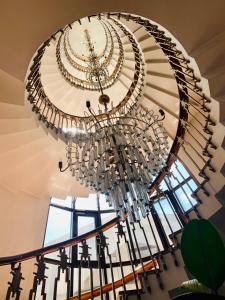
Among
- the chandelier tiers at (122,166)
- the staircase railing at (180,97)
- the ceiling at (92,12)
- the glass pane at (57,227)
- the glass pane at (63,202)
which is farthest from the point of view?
the glass pane at (63,202)

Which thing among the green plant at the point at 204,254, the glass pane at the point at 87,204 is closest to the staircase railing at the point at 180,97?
the green plant at the point at 204,254

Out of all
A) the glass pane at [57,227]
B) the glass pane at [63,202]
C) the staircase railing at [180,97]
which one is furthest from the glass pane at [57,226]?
the staircase railing at [180,97]

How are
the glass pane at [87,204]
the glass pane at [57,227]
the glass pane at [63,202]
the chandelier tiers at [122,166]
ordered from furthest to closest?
1. the glass pane at [87,204]
2. the glass pane at [63,202]
3. the glass pane at [57,227]
4. the chandelier tiers at [122,166]

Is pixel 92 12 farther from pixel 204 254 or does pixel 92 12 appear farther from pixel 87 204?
pixel 87 204

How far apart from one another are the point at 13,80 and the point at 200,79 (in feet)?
6.54

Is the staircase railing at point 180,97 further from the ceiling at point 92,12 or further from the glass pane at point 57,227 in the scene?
the glass pane at point 57,227

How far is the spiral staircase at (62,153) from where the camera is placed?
217 centimetres

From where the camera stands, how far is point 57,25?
214 cm

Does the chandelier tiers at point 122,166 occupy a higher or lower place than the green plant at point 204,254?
higher

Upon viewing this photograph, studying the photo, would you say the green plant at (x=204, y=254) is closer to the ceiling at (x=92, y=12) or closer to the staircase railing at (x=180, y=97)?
the staircase railing at (x=180, y=97)

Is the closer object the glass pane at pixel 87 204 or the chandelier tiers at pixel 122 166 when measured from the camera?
the chandelier tiers at pixel 122 166

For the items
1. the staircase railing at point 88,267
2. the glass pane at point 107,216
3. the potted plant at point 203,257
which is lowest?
the potted plant at point 203,257

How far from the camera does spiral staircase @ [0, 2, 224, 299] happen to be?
2.17 meters

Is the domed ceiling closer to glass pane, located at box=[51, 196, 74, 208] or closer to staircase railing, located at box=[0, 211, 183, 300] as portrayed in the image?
glass pane, located at box=[51, 196, 74, 208]
